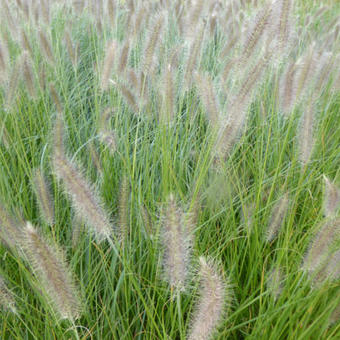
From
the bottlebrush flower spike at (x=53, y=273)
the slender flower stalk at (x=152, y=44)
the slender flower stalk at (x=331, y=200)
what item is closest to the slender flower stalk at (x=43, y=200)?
the bottlebrush flower spike at (x=53, y=273)

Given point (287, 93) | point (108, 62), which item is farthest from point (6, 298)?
point (287, 93)

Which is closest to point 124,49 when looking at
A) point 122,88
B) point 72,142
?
point 122,88

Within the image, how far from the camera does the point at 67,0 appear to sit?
3719 millimetres

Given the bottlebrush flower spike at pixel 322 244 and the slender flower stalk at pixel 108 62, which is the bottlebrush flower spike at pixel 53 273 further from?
the slender flower stalk at pixel 108 62

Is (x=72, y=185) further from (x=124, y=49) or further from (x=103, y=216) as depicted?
(x=124, y=49)

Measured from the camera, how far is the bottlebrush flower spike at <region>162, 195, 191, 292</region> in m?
0.97

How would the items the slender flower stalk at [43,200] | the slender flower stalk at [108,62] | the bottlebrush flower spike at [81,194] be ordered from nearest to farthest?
the bottlebrush flower spike at [81,194] → the slender flower stalk at [43,200] → the slender flower stalk at [108,62]

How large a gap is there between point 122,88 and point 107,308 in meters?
A: 0.99

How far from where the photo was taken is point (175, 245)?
3.28 ft

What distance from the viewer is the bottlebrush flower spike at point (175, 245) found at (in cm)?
97

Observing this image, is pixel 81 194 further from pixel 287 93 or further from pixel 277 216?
pixel 287 93

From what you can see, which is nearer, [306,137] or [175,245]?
[175,245]

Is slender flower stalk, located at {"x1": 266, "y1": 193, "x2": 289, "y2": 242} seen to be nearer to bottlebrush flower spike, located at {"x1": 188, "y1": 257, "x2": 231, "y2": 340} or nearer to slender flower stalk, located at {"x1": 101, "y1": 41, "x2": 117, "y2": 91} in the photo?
bottlebrush flower spike, located at {"x1": 188, "y1": 257, "x2": 231, "y2": 340}

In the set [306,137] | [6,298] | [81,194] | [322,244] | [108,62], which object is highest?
[108,62]
